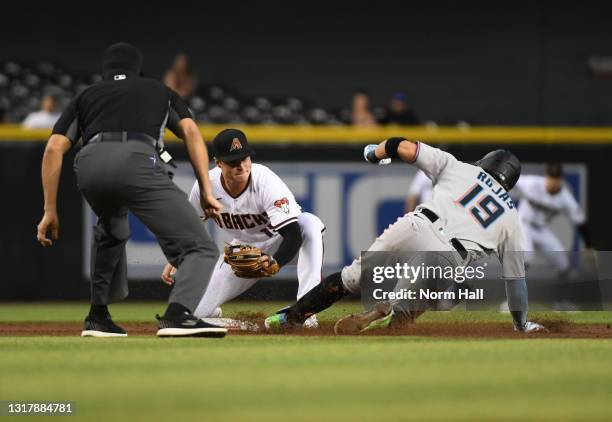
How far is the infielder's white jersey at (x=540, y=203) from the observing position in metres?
12.3

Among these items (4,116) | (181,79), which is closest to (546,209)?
(181,79)

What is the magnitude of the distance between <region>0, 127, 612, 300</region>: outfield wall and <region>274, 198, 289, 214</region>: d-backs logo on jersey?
4409 mm

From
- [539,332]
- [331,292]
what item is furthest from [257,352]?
[539,332]

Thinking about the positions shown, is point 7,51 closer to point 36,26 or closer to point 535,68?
point 36,26

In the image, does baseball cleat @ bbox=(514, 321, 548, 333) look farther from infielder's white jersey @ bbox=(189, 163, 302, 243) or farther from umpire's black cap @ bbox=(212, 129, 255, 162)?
umpire's black cap @ bbox=(212, 129, 255, 162)

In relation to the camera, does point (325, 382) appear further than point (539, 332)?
No

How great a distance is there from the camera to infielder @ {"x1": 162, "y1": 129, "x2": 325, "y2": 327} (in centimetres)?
773

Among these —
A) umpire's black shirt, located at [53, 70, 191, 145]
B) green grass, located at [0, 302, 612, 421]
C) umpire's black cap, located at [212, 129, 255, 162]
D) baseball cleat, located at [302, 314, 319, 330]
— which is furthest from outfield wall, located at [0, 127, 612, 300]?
umpire's black shirt, located at [53, 70, 191, 145]

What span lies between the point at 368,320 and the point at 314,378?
1.98 metres

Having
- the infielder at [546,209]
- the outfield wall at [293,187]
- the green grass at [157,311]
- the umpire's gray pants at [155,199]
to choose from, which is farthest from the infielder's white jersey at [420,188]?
the umpire's gray pants at [155,199]

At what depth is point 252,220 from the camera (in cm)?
821

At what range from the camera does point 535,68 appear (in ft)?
57.6

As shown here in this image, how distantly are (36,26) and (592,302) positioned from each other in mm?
10335

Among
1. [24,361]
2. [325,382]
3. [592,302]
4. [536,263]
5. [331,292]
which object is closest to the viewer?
[325,382]
